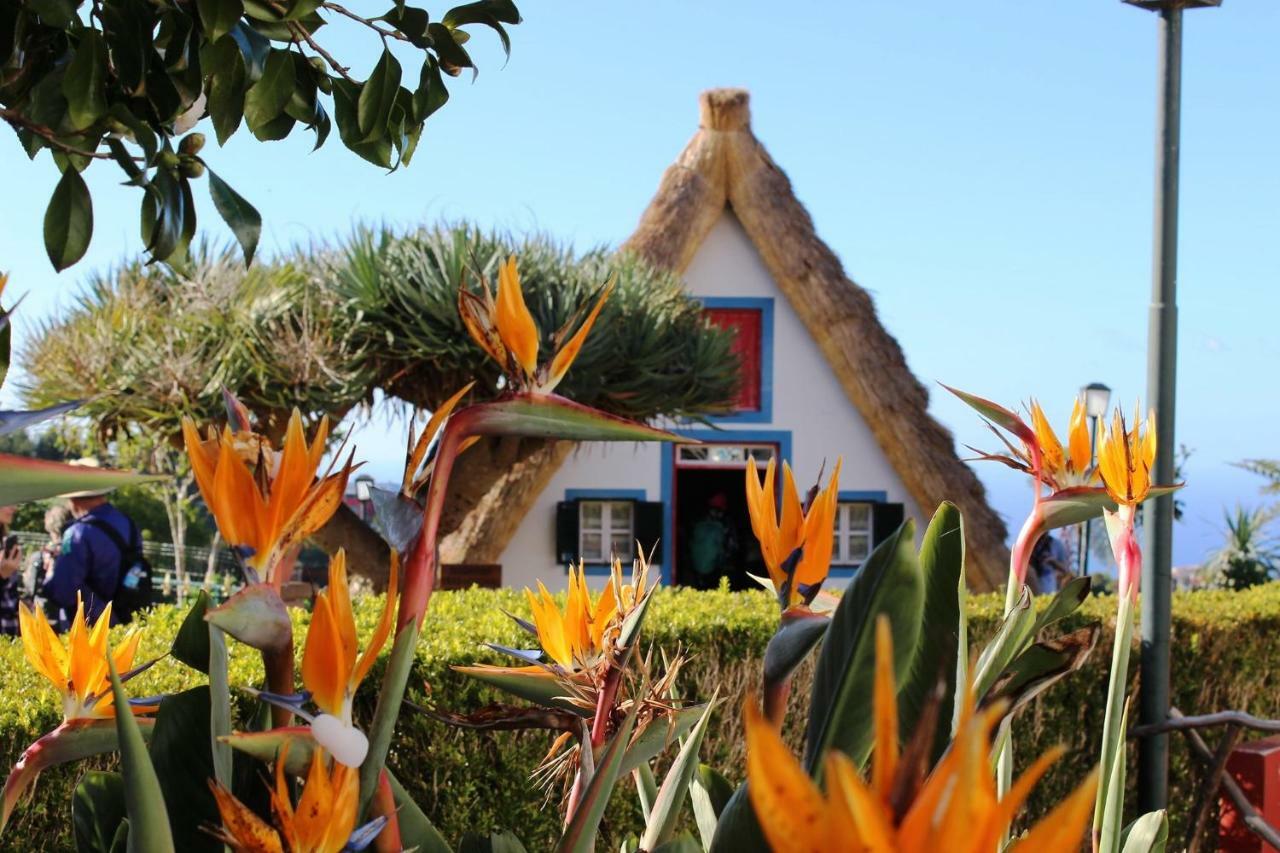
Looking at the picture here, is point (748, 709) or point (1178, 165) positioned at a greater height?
point (1178, 165)

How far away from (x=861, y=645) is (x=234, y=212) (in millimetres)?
1006

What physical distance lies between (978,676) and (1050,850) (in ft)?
2.44

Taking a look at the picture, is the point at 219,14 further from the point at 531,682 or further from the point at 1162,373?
the point at 1162,373

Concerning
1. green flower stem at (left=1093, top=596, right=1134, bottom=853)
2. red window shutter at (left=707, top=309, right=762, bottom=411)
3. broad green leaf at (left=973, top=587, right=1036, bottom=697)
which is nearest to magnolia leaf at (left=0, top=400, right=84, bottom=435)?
broad green leaf at (left=973, top=587, right=1036, bottom=697)

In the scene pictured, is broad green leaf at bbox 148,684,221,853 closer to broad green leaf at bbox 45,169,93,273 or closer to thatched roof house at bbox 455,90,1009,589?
broad green leaf at bbox 45,169,93,273

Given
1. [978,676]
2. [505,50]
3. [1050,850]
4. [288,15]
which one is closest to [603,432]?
[1050,850]

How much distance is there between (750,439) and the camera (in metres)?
14.0

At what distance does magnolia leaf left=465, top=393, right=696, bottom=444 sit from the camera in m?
0.89

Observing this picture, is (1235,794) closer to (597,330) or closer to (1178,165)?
(1178,165)

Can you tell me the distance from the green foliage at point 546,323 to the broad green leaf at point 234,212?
8674 mm

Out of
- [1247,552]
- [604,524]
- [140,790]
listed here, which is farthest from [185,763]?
[1247,552]

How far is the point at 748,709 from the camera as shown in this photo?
54cm

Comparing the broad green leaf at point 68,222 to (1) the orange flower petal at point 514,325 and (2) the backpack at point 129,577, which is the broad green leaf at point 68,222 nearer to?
(1) the orange flower petal at point 514,325

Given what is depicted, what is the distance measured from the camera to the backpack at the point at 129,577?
5.14 m
